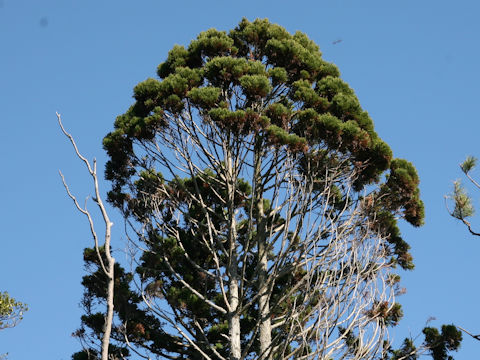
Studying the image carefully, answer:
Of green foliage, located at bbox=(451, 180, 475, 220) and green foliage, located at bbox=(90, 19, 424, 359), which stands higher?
green foliage, located at bbox=(90, 19, 424, 359)

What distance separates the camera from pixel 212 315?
581 inches

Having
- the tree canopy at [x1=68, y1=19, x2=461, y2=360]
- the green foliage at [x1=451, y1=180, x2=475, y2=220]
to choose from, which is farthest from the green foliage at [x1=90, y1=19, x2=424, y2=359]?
the green foliage at [x1=451, y1=180, x2=475, y2=220]

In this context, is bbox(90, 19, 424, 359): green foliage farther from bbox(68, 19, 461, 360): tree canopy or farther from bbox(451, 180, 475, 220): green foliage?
bbox(451, 180, 475, 220): green foliage

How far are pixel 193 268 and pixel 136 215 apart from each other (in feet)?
5.36

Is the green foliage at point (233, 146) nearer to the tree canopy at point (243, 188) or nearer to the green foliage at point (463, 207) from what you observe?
the tree canopy at point (243, 188)

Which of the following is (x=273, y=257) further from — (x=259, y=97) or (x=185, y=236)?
(x=259, y=97)

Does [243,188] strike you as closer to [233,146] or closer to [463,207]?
[233,146]

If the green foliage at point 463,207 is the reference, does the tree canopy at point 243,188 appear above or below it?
above

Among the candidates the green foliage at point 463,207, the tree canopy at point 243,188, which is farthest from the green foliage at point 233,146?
the green foliage at point 463,207

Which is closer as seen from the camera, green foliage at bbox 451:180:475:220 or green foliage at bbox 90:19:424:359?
green foliage at bbox 451:180:475:220

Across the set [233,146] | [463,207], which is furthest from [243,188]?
[463,207]

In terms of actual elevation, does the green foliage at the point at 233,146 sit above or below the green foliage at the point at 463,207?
above

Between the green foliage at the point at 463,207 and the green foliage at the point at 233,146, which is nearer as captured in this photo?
the green foliage at the point at 463,207

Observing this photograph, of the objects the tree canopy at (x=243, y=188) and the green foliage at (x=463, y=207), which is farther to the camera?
the tree canopy at (x=243, y=188)
